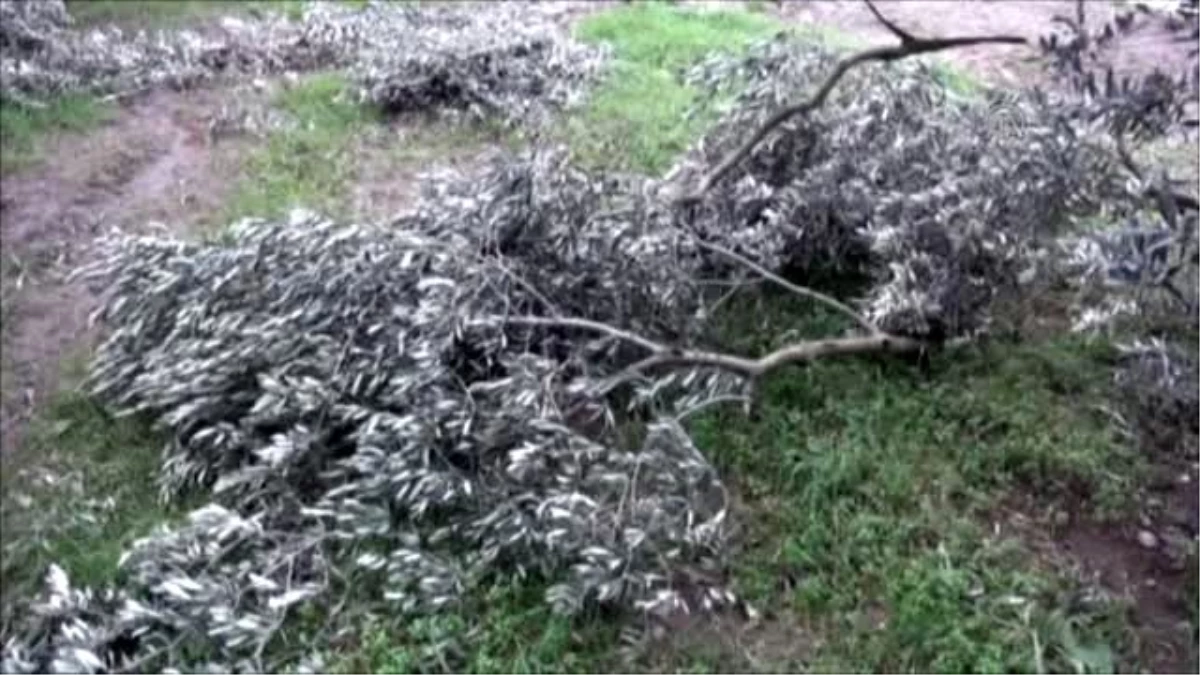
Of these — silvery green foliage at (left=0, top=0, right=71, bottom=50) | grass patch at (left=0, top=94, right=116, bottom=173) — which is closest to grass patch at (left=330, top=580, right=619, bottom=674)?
grass patch at (left=0, top=94, right=116, bottom=173)

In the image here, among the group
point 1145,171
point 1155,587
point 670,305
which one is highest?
point 1145,171

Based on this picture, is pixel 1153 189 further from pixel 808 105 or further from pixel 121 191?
pixel 121 191

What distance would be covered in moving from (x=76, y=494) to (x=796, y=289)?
6.56 feet

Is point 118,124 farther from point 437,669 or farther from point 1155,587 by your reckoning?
point 1155,587

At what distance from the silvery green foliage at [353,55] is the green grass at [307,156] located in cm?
17

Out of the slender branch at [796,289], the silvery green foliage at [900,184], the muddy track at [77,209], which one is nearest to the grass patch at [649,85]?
the silvery green foliage at [900,184]

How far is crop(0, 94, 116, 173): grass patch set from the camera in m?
5.50

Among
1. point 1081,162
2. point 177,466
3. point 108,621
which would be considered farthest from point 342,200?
point 1081,162

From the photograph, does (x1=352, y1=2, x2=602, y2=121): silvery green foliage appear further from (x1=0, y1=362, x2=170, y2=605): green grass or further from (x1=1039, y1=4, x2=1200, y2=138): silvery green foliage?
(x1=1039, y1=4, x2=1200, y2=138): silvery green foliage

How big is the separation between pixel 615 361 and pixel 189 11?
4.49 metres

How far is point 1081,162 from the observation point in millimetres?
3494

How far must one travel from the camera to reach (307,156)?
5609 mm

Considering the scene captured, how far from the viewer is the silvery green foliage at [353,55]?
240 inches

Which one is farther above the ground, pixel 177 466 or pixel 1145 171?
pixel 1145 171
